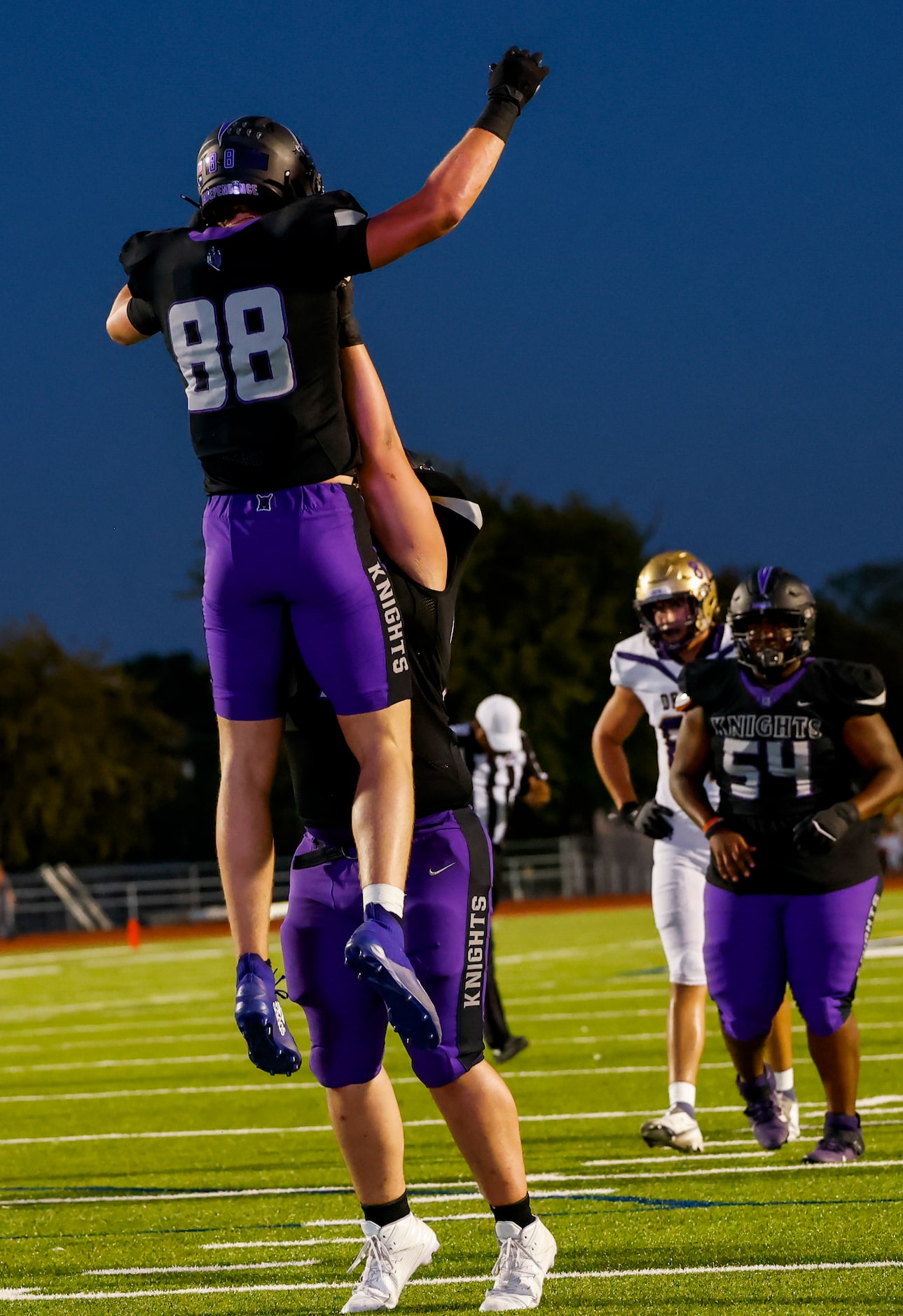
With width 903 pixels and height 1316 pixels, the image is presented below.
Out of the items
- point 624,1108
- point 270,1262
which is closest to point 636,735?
point 624,1108

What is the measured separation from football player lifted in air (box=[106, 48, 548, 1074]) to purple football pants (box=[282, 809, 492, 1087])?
0.13 meters

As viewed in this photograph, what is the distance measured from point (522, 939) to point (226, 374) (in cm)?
1979

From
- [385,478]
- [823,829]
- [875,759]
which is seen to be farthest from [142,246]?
[875,759]

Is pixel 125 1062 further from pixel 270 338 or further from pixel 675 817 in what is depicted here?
pixel 270 338

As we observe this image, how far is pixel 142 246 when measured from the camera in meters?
4.54

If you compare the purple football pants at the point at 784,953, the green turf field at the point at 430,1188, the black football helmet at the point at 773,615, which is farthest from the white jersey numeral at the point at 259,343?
the purple football pants at the point at 784,953

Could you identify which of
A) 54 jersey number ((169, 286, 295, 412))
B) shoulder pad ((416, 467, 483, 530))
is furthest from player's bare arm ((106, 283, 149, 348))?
shoulder pad ((416, 467, 483, 530))

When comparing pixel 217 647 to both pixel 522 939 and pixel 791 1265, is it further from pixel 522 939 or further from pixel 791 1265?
pixel 522 939

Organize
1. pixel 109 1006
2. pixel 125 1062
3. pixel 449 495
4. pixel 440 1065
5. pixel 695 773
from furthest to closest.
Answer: pixel 109 1006
pixel 125 1062
pixel 695 773
pixel 449 495
pixel 440 1065

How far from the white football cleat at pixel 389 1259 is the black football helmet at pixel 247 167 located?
2272 millimetres

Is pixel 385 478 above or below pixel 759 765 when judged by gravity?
above

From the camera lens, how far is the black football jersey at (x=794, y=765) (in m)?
6.65

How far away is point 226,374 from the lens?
4.33 metres

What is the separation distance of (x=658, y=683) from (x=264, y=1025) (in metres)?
4.02
